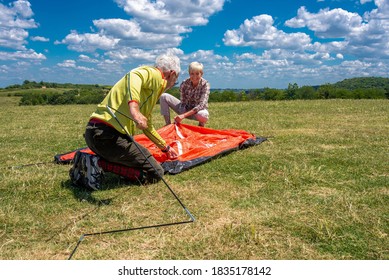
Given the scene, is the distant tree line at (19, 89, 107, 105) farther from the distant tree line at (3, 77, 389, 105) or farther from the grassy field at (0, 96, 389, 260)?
the grassy field at (0, 96, 389, 260)

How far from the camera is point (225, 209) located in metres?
4.11

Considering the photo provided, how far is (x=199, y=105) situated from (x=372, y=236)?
203 inches

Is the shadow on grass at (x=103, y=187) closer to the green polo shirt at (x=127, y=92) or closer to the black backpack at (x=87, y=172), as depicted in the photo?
the black backpack at (x=87, y=172)

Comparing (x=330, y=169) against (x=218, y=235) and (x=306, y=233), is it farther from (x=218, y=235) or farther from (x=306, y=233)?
(x=218, y=235)

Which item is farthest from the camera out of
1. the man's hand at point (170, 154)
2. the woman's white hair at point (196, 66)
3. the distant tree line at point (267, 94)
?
the distant tree line at point (267, 94)

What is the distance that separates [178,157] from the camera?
6.10m

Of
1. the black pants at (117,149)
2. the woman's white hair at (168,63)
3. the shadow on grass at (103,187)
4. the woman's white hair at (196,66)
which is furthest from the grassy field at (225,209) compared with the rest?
the woman's white hair at (196,66)

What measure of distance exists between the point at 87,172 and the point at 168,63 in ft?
6.06

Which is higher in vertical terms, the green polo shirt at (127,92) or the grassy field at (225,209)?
the green polo shirt at (127,92)

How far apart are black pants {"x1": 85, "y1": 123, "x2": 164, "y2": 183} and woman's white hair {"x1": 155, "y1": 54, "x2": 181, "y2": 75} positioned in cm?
110

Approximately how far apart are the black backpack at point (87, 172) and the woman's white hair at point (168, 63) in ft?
5.12

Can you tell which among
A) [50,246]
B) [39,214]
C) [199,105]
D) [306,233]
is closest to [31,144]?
[199,105]

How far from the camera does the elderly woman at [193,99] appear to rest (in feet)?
25.6

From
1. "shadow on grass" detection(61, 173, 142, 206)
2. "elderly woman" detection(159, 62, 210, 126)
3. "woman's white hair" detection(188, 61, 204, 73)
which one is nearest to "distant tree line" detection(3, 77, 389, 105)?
"elderly woman" detection(159, 62, 210, 126)
